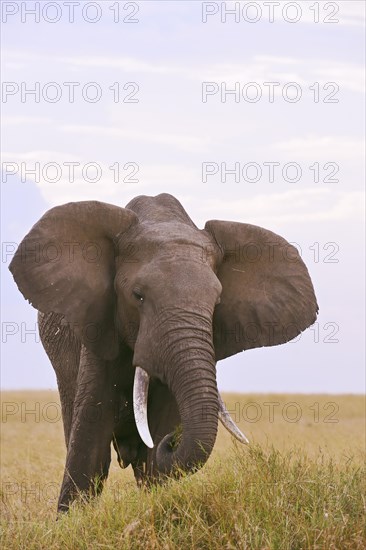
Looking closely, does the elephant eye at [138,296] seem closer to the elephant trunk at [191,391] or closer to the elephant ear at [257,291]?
the elephant trunk at [191,391]

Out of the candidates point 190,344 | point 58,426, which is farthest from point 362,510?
point 58,426

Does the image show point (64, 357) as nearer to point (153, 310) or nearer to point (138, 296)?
point (138, 296)

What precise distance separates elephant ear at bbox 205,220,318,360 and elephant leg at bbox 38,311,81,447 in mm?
1659

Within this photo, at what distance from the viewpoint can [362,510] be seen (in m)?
7.89

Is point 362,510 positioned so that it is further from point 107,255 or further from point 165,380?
point 107,255

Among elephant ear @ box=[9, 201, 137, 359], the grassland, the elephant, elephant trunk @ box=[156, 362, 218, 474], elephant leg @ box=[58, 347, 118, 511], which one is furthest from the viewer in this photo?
elephant leg @ box=[58, 347, 118, 511]

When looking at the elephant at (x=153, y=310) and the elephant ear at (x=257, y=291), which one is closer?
the elephant at (x=153, y=310)

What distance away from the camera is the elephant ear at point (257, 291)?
383 inches

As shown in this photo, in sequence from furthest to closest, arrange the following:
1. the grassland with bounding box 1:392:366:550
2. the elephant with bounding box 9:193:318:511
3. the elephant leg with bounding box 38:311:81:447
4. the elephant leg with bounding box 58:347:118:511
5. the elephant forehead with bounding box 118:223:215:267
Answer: the elephant leg with bounding box 38:311:81:447 → the elephant leg with bounding box 58:347:118:511 → the elephant forehead with bounding box 118:223:215:267 → the elephant with bounding box 9:193:318:511 → the grassland with bounding box 1:392:366:550

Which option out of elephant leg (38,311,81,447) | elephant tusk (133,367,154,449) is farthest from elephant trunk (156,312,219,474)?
elephant leg (38,311,81,447)

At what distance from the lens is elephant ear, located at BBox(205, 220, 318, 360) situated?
9719 millimetres

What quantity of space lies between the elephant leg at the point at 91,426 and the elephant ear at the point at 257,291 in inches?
41.3

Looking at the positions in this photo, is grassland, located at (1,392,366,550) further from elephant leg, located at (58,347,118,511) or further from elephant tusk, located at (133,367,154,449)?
elephant tusk, located at (133,367,154,449)

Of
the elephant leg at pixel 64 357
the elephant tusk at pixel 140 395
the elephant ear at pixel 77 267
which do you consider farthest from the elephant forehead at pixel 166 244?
the elephant leg at pixel 64 357
